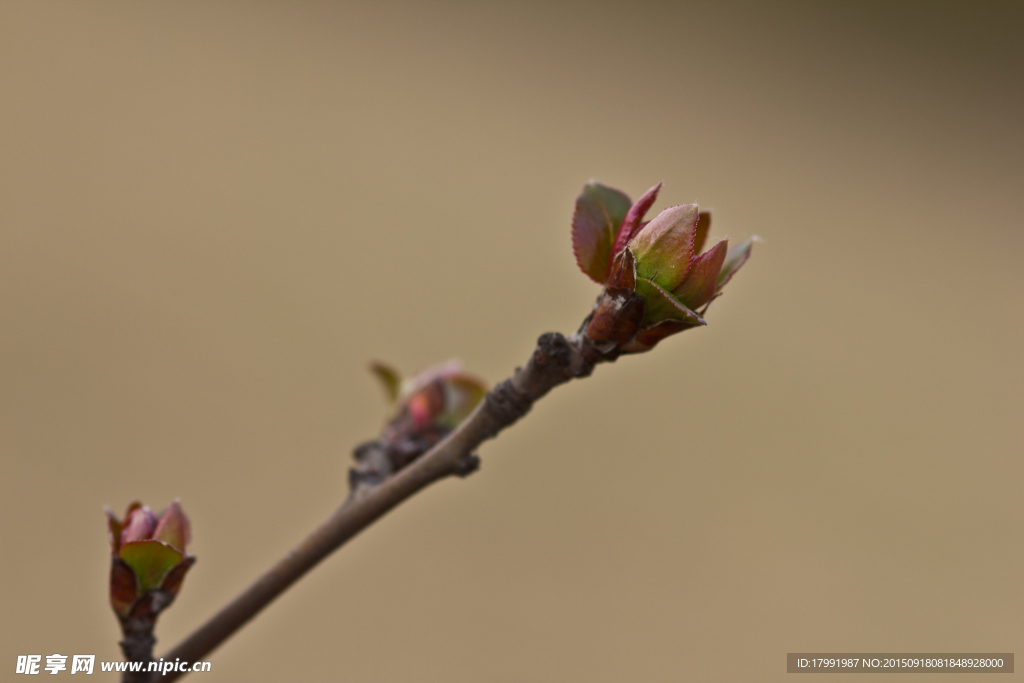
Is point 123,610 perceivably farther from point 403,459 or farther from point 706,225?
point 706,225

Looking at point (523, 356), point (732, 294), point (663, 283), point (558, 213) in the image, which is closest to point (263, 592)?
point (663, 283)

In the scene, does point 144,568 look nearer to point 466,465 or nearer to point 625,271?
point 466,465

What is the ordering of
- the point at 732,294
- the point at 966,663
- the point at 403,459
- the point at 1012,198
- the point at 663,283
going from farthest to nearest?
the point at 1012,198 → the point at 732,294 → the point at 966,663 → the point at 403,459 → the point at 663,283

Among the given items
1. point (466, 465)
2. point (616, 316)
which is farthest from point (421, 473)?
point (616, 316)

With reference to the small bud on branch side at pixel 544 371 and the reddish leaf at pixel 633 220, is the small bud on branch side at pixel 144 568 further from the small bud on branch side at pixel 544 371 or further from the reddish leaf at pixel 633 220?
the reddish leaf at pixel 633 220

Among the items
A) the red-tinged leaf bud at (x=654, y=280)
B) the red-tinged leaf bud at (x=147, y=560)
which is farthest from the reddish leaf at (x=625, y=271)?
the red-tinged leaf bud at (x=147, y=560)
